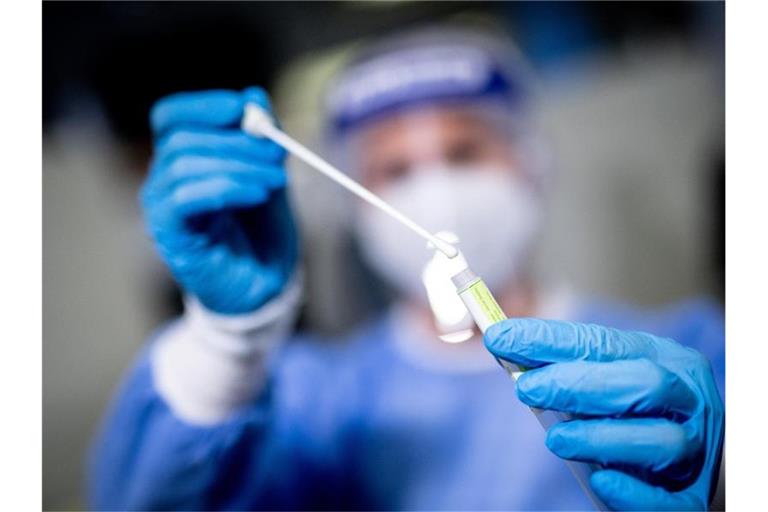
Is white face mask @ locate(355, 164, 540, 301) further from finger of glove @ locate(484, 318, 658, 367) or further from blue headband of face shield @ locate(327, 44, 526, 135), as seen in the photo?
finger of glove @ locate(484, 318, 658, 367)

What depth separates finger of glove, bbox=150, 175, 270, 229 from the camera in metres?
0.83

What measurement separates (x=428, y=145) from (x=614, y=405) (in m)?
0.77

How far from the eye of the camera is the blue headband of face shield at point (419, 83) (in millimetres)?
1279

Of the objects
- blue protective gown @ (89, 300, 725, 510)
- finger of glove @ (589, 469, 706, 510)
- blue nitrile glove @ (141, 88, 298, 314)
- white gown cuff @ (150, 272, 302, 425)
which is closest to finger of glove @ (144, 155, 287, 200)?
blue nitrile glove @ (141, 88, 298, 314)

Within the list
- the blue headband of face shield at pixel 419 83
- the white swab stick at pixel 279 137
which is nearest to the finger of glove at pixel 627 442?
the white swab stick at pixel 279 137

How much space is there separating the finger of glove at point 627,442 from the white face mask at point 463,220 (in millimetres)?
582

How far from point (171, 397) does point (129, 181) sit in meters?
0.63

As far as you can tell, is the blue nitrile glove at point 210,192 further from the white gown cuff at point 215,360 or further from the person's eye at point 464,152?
the person's eye at point 464,152

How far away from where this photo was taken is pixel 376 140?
4.37 feet

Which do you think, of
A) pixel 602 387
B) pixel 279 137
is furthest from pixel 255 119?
pixel 602 387

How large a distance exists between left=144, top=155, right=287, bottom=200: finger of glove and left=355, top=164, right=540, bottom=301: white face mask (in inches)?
16.3

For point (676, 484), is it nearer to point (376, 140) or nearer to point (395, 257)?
point (395, 257)

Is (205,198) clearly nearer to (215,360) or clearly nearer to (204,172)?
(204,172)

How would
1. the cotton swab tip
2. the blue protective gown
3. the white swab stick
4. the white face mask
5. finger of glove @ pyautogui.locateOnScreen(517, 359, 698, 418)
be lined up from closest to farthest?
finger of glove @ pyautogui.locateOnScreen(517, 359, 698, 418) < the white swab stick < the cotton swab tip < the blue protective gown < the white face mask
